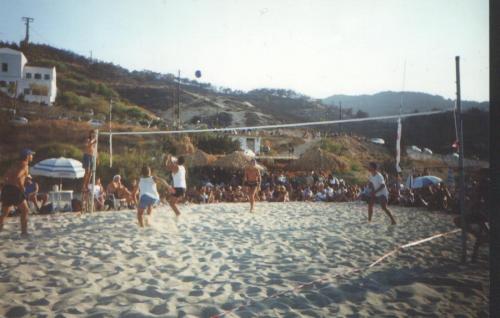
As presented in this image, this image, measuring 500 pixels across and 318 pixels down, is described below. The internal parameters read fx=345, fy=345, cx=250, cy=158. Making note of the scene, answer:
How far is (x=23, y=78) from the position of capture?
113 feet

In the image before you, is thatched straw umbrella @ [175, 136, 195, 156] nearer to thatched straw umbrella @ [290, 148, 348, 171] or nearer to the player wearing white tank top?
thatched straw umbrella @ [290, 148, 348, 171]

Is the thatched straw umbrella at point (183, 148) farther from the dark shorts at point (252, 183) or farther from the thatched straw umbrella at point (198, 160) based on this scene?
the dark shorts at point (252, 183)

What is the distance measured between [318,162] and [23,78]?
32.6 metres

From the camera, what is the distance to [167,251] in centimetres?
431

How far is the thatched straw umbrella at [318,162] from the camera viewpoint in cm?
1691

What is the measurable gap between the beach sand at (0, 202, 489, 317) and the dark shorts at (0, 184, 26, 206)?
1.60 ft

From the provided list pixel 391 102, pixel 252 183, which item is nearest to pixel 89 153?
pixel 252 183

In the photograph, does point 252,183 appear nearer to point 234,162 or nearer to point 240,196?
point 240,196

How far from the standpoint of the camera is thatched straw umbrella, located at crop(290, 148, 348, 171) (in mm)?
16906

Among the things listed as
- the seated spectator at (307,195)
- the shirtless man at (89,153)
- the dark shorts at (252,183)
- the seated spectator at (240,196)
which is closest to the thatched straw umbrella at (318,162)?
the seated spectator at (307,195)

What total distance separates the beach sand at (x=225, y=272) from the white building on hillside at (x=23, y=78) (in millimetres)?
33582

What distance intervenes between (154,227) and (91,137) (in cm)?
253

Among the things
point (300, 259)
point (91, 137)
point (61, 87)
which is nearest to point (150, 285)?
point (300, 259)

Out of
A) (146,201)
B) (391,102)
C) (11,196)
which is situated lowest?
(146,201)
